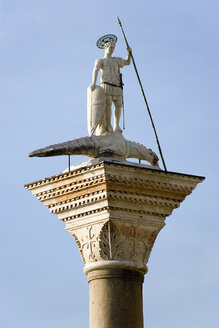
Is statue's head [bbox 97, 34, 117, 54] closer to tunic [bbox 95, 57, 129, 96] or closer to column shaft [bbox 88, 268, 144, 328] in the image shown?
tunic [bbox 95, 57, 129, 96]

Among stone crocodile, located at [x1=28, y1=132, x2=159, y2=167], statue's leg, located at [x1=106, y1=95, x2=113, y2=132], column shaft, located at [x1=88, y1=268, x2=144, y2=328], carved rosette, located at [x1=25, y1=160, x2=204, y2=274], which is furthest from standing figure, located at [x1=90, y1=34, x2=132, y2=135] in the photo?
column shaft, located at [x1=88, y1=268, x2=144, y2=328]

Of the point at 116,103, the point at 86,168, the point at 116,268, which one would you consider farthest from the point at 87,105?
the point at 116,268

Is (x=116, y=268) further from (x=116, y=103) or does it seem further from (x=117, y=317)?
(x=116, y=103)

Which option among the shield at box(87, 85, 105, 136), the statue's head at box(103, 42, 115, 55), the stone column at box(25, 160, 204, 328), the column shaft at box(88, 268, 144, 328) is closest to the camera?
the column shaft at box(88, 268, 144, 328)

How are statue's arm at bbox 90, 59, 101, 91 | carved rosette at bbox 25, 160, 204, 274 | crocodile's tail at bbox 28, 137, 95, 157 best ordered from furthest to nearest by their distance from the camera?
statue's arm at bbox 90, 59, 101, 91 → crocodile's tail at bbox 28, 137, 95, 157 → carved rosette at bbox 25, 160, 204, 274

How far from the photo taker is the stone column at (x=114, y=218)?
17.2 metres

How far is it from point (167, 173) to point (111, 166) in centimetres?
120

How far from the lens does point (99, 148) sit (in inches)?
720

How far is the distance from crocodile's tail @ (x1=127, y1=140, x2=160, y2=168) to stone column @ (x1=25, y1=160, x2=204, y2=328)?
102 centimetres

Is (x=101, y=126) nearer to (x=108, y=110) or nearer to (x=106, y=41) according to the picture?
(x=108, y=110)

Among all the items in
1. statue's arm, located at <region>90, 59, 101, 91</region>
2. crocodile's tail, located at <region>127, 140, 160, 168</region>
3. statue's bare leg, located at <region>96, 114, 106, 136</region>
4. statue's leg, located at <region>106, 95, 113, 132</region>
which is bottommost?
crocodile's tail, located at <region>127, 140, 160, 168</region>

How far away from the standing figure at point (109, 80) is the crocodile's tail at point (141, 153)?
40 cm

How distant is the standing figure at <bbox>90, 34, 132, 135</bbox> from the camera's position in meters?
18.8

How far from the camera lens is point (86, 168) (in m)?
17.4
